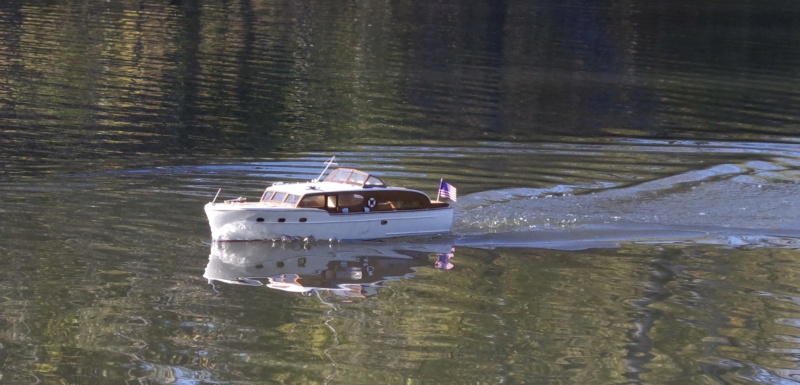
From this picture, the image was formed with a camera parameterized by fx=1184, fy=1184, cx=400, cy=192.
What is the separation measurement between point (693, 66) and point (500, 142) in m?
30.6

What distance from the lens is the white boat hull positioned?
2588cm

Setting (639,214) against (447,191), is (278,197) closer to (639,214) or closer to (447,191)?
(447,191)

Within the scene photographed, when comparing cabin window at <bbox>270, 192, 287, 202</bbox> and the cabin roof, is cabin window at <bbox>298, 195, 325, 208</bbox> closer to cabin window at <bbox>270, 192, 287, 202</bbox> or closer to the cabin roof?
the cabin roof

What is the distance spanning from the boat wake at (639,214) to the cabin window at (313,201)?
3.37 metres

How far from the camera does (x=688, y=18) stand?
98375mm

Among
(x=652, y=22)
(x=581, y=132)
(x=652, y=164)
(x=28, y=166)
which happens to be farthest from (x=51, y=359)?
(x=652, y=22)

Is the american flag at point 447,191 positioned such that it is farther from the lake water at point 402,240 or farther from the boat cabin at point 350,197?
the lake water at point 402,240

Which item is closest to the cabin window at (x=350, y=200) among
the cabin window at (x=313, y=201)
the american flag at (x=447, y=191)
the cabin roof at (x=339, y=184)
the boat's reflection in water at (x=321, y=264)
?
the cabin roof at (x=339, y=184)

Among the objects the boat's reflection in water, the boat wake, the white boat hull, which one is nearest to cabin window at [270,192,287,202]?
the white boat hull

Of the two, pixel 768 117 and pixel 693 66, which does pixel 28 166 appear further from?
pixel 693 66

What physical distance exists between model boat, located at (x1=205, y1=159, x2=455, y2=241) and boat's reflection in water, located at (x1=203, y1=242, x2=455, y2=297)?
29cm

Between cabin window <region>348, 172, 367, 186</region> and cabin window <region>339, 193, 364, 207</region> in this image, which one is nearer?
cabin window <region>339, 193, 364, 207</region>

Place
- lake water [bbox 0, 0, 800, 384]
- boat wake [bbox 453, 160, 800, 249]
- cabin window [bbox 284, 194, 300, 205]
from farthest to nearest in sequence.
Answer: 1. boat wake [bbox 453, 160, 800, 249]
2. cabin window [bbox 284, 194, 300, 205]
3. lake water [bbox 0, 0, 800, 384]

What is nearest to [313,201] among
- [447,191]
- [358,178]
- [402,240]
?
[358,178]
